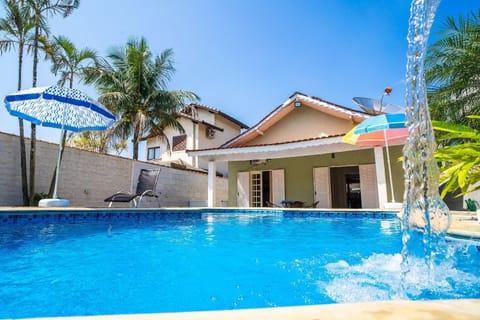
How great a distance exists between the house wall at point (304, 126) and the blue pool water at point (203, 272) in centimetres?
756

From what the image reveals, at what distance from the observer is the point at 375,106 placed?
39.1 feet

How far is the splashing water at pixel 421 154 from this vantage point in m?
2.73

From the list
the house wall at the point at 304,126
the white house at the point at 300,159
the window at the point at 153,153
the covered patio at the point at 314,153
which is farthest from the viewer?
the window at the point at 153,153

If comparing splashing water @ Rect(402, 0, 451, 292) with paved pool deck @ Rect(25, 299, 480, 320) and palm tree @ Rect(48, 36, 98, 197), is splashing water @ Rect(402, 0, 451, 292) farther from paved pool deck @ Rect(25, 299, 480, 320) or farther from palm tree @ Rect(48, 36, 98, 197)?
palm tree @ Rect(48, 36, 98, 197)

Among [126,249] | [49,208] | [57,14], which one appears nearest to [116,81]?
[57,14]

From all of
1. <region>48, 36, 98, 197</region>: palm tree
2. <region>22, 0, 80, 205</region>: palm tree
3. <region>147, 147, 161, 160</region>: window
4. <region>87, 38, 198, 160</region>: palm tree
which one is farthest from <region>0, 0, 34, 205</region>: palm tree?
<region>147, 147, 161, 160</region>: window

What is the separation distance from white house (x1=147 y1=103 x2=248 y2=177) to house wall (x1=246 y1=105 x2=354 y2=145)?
7111 millimetres

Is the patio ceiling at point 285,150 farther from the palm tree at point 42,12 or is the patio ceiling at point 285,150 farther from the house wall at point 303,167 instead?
the palm tree at point 42,12

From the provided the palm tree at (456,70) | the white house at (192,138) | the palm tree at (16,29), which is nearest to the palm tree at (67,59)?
the palm tree at (16,29)

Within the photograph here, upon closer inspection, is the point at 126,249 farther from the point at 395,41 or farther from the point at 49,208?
the point at 395,41

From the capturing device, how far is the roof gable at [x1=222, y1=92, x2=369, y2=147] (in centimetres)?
1145

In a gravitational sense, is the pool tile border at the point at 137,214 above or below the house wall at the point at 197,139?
below

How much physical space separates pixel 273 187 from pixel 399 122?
262 inches

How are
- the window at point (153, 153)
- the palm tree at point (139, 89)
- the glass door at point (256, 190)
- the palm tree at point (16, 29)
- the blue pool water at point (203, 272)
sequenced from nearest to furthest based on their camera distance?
the blue pool water at point (203, 272) → the palm tree at point (16, 29) → the glass door at point (256, 190) → the palm tree at point (139, 89) → the window at point (153, 153)
